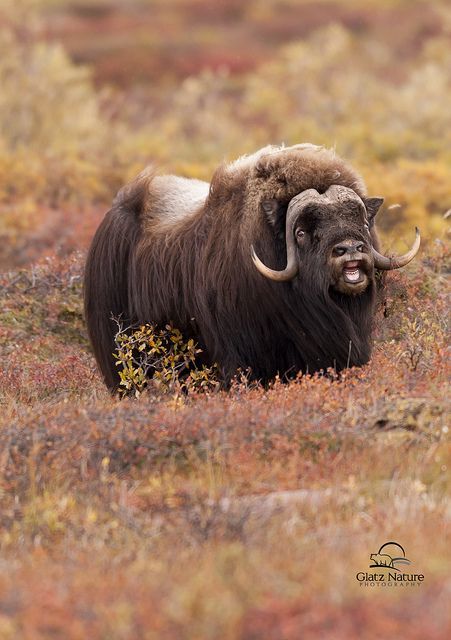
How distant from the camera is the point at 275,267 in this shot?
5816 mm

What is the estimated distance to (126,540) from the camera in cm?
368

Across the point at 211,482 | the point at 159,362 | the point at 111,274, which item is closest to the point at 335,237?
the point at 159,362

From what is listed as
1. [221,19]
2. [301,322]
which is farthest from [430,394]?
[221,19]

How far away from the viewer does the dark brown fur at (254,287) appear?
5.74 meters

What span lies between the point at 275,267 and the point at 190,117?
16.1 metres

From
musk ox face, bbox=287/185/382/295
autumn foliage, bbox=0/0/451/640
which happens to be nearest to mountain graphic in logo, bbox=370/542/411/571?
autumn foliage, bbox=0/0/451/640

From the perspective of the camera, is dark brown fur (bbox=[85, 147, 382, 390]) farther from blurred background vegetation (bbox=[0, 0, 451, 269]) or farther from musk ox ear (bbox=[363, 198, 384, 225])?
blurred background vegetation (bbox=[0, 0, 451, 269])

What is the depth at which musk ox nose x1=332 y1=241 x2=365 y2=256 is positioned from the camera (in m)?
5.50

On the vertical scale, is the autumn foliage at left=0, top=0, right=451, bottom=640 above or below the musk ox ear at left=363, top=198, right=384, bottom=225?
below

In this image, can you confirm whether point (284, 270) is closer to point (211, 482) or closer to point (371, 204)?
point (371, 204)

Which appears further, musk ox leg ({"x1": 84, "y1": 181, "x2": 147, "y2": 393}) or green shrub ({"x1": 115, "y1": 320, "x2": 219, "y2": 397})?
musk ox leg ({"x1": 84, "y1": 181, "x2": 147, "y2": 393})

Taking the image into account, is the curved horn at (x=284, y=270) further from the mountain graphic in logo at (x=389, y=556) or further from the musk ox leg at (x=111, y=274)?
the mountain graphic in logo at (x=389, y=556)

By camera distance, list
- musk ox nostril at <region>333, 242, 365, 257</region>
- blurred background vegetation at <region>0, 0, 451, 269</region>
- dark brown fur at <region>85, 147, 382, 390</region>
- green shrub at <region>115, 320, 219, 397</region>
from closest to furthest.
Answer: musk ox nostril at <region>333, 242, 365, 257</region>
dark brown fur at <region>85, 147, 382, 390</region>
green shrub at <region>115, 320, 219, 397</region>
blurred background vegetation at <region>0, 0, 451, 269</region>

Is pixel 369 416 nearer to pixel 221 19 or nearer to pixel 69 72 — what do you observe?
pixel 69 72
